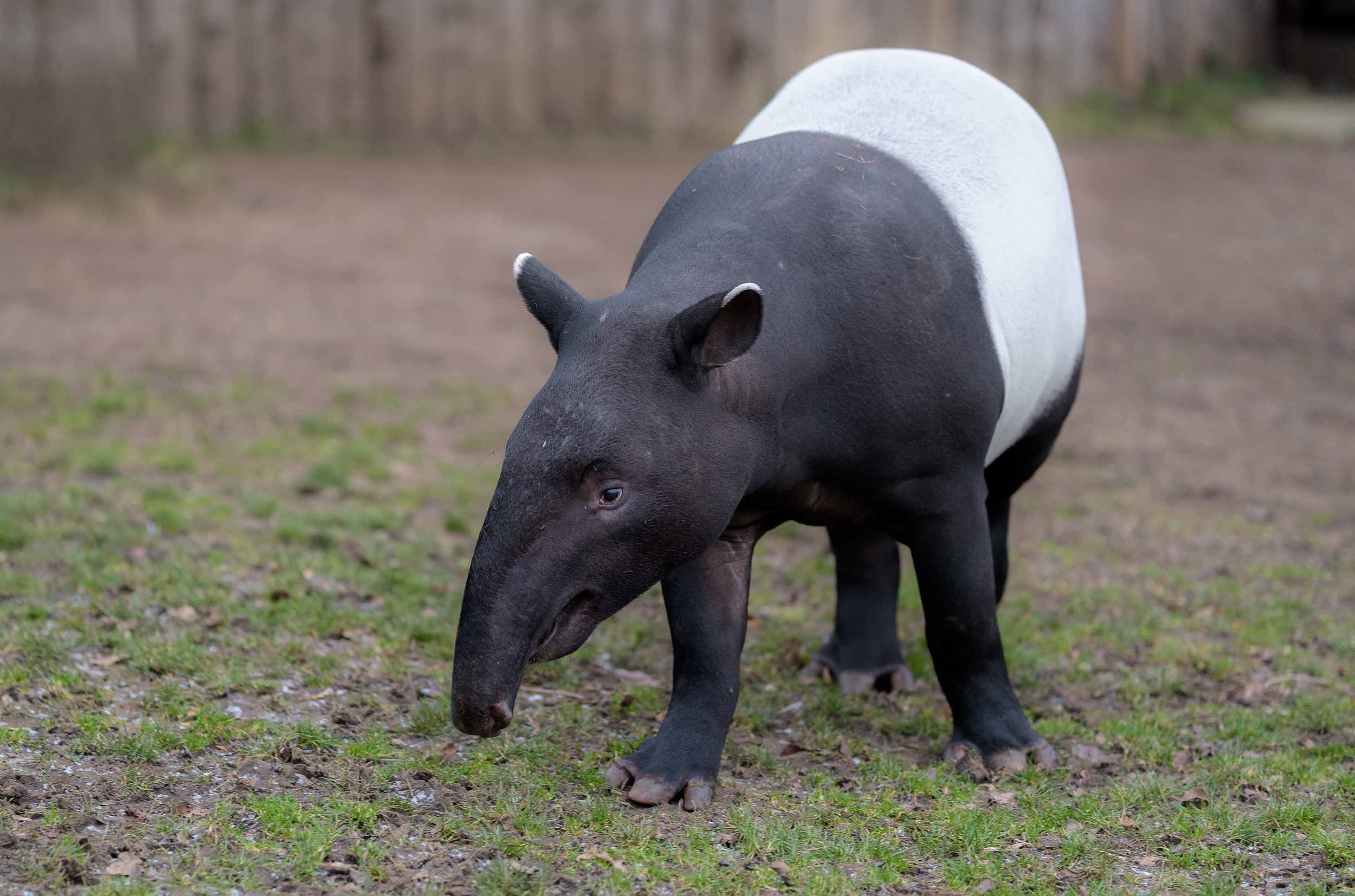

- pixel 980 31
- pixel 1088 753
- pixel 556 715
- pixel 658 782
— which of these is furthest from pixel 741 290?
pixel 980 31

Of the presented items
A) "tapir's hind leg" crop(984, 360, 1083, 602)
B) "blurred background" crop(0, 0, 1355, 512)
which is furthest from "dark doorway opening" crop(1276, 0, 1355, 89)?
"tapir's hind leg" crop(984, 360, 1083, 602)

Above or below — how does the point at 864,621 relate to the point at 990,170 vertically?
below

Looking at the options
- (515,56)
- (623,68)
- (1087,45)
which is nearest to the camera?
(515,56)

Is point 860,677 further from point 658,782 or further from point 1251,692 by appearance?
point 1251,692

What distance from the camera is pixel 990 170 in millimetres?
4270

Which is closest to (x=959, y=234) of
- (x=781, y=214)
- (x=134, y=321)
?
(x=781, y=214)

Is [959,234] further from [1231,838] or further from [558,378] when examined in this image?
[1231,838]

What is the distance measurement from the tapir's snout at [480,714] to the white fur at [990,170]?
1.70 m

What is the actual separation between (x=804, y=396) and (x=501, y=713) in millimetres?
1094

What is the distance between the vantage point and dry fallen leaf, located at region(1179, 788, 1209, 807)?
389cm

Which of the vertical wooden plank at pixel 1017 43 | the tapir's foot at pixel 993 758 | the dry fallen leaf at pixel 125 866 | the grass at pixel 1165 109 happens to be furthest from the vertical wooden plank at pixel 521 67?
the dry fallen leaf at pixel 125 866

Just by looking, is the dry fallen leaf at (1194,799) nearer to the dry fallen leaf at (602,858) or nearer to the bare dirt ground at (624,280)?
the bare dirt ground at (624,280)

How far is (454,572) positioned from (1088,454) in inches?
141

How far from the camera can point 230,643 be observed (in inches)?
182
